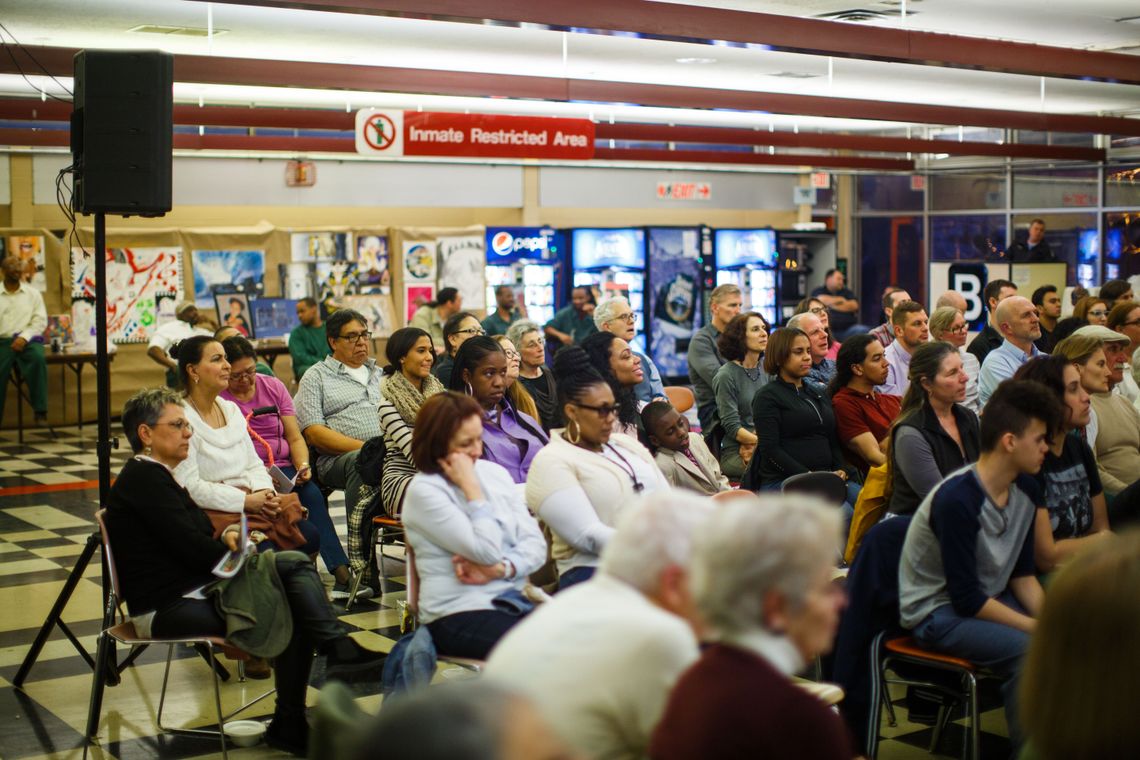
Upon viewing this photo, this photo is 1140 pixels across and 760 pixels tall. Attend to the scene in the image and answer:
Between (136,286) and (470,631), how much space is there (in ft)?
38.5

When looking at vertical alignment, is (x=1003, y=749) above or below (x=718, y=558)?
below

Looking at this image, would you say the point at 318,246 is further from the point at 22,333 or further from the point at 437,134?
the point at 437,134

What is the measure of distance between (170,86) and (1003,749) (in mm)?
4241

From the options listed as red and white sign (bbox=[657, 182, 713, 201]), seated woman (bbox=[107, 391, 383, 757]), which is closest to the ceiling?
seated woman (bbox=[107, 391, 383, 757])

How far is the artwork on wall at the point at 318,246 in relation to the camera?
615 inches

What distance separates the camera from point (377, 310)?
16.0 metres

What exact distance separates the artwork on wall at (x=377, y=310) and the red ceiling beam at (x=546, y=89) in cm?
598

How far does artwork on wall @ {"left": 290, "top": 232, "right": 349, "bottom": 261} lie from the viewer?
51.3ft

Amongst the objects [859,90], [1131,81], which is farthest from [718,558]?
[859,90]

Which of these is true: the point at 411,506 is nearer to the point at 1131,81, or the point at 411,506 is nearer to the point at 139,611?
the point at 139,611

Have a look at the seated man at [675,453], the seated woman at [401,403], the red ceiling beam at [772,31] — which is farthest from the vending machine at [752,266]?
the seated man at [675,453]

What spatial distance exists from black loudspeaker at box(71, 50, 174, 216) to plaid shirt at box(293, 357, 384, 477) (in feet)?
5.55

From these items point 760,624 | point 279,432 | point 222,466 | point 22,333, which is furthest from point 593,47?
point 760,624

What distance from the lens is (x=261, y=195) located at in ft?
51.8
